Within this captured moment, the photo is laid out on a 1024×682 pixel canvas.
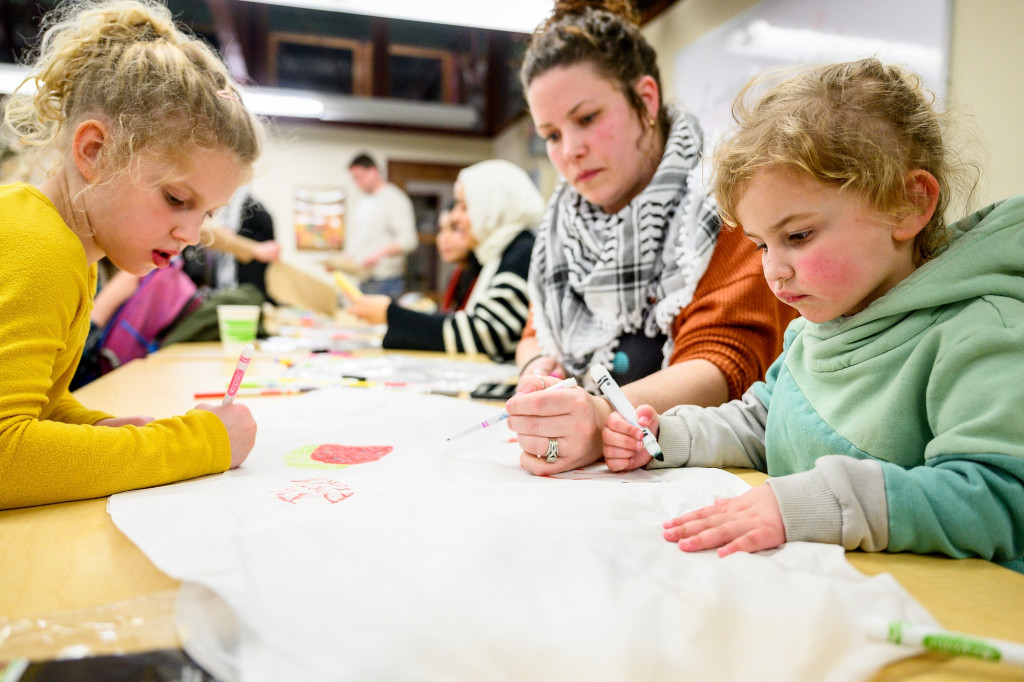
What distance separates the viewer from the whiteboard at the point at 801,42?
1.92 metres

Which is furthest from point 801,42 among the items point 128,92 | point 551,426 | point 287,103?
point 287,103

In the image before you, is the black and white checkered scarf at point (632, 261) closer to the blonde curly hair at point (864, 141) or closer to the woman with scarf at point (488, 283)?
the blonde curly hair at point (864, 141)

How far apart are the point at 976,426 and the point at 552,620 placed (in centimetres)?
39

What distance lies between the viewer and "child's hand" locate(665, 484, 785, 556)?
572 mm

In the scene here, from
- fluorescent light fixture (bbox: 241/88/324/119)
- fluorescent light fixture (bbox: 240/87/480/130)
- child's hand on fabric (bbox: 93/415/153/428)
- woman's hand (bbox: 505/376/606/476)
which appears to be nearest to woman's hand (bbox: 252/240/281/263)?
child's hand on fabric (bbox: 93/415/153/428)

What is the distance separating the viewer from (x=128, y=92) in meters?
0.88

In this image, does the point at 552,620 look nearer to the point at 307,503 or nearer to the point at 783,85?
the point at 307,503

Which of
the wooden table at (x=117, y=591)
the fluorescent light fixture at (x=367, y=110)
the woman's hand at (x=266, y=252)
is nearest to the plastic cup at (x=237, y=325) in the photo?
the wooden table at (x=117, y=591)

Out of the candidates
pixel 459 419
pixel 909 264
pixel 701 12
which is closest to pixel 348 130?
pixel 701 12

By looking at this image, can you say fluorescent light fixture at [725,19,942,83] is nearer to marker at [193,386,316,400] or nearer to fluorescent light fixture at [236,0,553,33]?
fluorescent light fixture at [236,0,553,33]

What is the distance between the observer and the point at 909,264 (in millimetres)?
724

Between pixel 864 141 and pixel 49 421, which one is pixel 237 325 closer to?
pixel 49 421

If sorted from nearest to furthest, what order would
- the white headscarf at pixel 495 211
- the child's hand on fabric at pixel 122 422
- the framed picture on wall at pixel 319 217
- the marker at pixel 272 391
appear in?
→ the child's hand on fabric at pixel 122 422 → the marker at pixel 272 391 → the white headscarf at pixel 495 211 → the framed picture on wall at pixel 319 217

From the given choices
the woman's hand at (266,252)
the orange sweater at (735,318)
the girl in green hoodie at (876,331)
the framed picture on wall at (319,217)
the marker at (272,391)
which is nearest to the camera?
the girl in green hoodie at (876,331)
